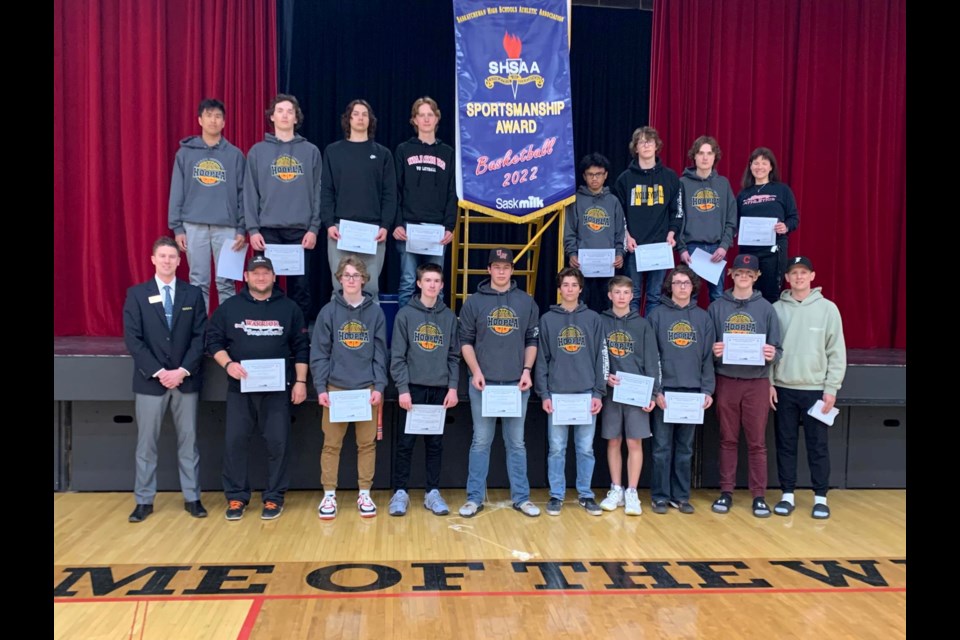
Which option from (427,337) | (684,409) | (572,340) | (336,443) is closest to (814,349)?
(684,409)

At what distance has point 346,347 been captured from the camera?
421 cm

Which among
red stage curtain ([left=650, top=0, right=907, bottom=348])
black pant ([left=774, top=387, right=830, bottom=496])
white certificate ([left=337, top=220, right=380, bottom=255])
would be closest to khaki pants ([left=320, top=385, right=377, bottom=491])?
white certificate ([left=337, top=220, right=380, bottom=255])

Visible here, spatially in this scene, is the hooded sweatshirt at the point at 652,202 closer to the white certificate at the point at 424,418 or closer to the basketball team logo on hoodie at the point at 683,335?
the basketball team logo on hoodie at the point at 683,335

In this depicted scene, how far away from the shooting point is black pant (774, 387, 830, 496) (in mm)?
4488

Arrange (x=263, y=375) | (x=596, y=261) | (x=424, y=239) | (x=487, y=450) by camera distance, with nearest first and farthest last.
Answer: (x=263, y=375) → (x=487, y=450) → (x=424, y=239) → (x=596, y=261)

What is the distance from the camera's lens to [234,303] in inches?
165

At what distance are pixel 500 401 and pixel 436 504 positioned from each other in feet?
2.37

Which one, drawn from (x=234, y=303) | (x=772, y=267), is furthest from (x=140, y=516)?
(x=772, y=267)

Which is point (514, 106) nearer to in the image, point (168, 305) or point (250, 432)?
point (168, 305)

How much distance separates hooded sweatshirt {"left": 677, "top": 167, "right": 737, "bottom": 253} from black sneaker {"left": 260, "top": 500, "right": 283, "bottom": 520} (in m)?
3.04

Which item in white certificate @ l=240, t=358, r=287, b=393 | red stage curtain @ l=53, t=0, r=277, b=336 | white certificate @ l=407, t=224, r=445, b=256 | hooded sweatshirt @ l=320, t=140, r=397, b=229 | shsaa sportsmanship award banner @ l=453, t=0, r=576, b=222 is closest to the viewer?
white certificate @ l=240, t=358, r=287, b=393

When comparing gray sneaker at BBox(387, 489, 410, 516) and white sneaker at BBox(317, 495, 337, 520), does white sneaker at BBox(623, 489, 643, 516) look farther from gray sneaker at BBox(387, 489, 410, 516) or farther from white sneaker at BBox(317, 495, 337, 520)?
white sneaker at BBox(317, 495, 337, 520)

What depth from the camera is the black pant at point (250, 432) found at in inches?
165

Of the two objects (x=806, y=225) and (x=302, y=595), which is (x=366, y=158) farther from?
(x=806, y=225)
